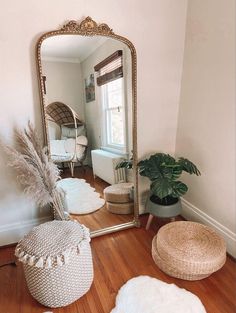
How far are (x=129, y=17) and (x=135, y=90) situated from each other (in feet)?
2.02

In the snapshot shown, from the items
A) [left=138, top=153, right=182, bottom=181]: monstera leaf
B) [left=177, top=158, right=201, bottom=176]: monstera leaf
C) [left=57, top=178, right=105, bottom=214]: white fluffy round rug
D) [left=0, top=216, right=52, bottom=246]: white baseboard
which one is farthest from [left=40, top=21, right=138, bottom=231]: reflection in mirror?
[left=177, top=158, right=201, bottom=176]: monstera leaf

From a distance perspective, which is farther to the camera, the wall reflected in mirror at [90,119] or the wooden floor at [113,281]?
the wall reflected in mirror at [90,119]

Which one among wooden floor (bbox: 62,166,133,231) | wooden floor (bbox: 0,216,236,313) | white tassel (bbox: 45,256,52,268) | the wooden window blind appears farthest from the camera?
wooden floor (bbox: 62,166,133,231)

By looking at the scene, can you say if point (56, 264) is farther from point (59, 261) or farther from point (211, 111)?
point (211, 111)

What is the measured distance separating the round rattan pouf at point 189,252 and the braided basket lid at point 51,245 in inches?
24.4

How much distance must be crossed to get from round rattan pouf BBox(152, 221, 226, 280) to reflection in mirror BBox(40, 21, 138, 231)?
64 centimetres

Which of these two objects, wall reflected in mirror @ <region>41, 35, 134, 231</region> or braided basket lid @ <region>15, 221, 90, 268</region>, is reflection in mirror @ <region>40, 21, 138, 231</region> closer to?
wall reflected in mirror @ <region>41, 35, 134, 231</region>

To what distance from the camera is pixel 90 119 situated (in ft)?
6.59

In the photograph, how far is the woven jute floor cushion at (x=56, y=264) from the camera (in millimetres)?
1281

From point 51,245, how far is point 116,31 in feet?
5.80

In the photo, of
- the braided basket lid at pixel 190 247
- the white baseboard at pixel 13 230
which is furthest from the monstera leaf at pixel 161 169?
the white baseboard at pixel 13 230

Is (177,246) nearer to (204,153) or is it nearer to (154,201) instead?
(154,201)

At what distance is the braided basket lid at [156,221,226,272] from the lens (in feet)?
4.94

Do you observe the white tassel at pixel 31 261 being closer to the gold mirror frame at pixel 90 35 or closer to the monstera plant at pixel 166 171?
the gold mirror frame at pixel 90 35
